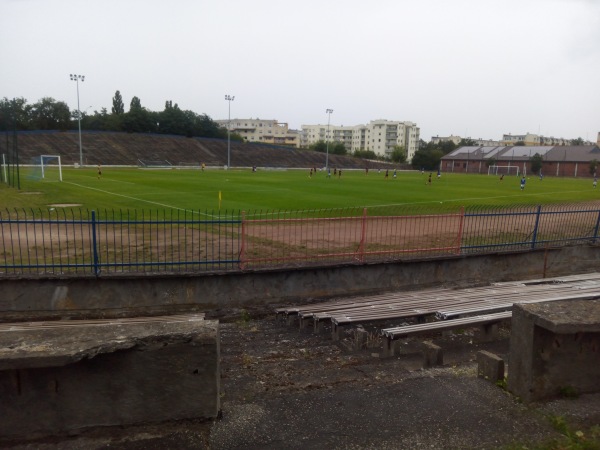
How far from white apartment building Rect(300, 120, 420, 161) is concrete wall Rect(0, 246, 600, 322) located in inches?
5078

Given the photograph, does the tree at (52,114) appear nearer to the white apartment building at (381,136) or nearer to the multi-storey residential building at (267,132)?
the multi-storey residential building at (267,132)

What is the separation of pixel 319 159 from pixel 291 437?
96.5 meters

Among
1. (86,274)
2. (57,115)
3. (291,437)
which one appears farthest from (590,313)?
(57,115)

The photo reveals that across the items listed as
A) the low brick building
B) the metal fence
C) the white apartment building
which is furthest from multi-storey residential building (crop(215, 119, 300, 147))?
the metal fence

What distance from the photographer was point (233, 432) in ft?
12.0

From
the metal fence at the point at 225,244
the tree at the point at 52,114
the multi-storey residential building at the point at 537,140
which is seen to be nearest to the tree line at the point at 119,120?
the tree at the point at 52,114

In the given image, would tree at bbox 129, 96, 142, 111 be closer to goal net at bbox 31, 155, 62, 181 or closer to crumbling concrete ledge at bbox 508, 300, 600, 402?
A: goal net at bbox 31, 155, 62, 181

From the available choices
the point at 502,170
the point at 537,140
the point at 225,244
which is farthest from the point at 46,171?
the point at 537,140

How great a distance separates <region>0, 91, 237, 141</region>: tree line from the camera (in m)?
88.9

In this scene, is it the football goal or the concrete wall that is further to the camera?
the football goal

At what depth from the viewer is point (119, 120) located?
308 ft

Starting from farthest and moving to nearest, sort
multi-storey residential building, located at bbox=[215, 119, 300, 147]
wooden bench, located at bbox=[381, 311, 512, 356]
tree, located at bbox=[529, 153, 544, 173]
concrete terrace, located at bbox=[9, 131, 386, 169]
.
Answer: multi-storey residential building, located at bbox=[215, 119, 300, 147] < tree, located at bbox=[529, 153, 544, 173] < concrete terrace, located at bbox=[9, 131, 386, 169] < wooden bench, located at bbox=[381, 311, 512, 356]

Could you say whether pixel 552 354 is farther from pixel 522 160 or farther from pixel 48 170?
pixel 522 160

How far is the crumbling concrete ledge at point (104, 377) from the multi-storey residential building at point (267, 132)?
146 m
